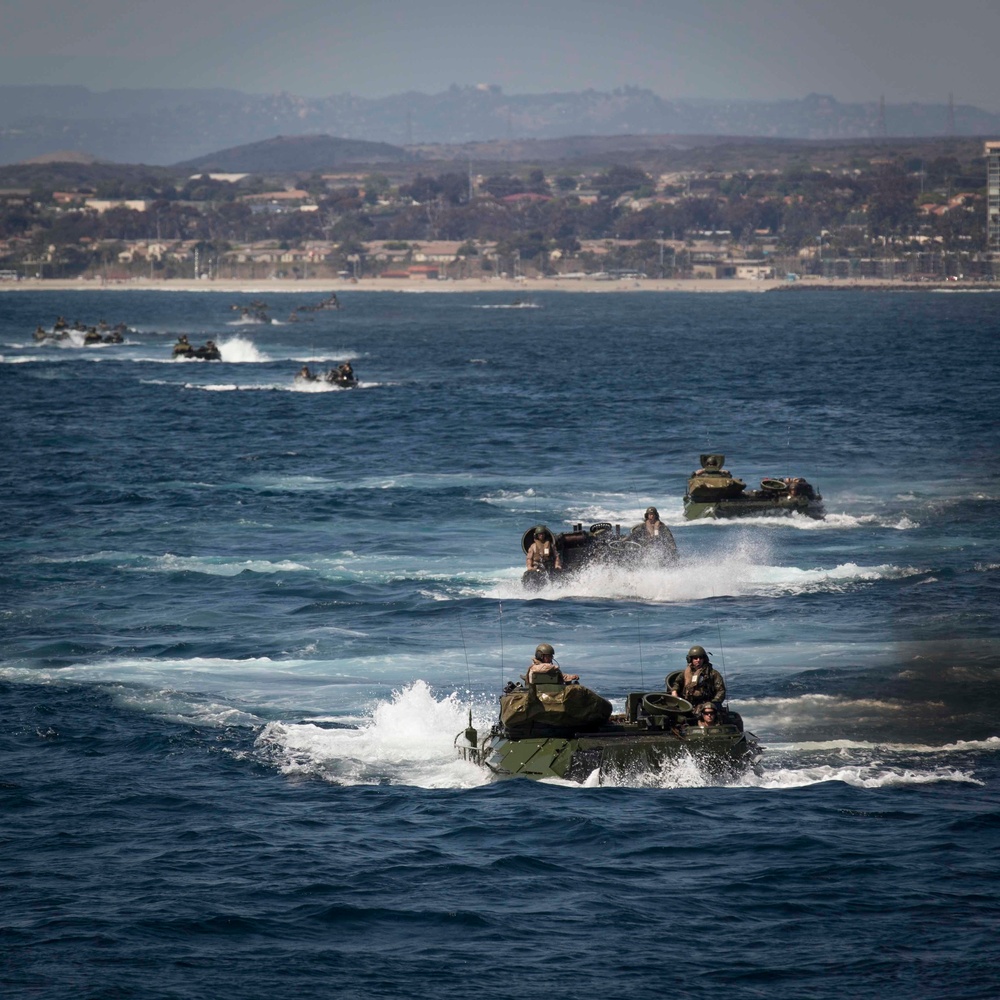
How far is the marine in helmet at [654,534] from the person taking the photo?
142 ft

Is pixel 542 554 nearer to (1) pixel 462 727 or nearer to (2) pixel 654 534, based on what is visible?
(2) pixel 654 534

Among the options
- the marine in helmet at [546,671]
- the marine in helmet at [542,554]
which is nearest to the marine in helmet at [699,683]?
the marine in helmet at [546,671]

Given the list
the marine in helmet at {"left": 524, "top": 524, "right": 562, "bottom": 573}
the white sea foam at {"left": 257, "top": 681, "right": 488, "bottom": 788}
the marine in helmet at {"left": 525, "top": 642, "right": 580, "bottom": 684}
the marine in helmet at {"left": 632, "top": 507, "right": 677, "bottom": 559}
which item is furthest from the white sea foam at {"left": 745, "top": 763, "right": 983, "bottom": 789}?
the marine in helmet at {"left": 632, "top": 507, "right": 677, "bottom": 559}

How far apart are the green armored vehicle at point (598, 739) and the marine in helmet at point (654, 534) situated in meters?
15.2

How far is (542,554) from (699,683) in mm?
14476

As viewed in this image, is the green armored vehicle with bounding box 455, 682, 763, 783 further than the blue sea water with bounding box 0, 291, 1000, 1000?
Yes

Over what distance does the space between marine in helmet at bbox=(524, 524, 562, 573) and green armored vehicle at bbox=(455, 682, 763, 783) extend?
46.8ft

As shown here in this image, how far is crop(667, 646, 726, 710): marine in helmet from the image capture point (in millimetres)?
28266

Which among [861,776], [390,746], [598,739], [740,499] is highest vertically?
[740,499]

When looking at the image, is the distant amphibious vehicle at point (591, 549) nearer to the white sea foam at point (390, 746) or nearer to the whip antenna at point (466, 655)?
the whip antenna at point (466, 655)

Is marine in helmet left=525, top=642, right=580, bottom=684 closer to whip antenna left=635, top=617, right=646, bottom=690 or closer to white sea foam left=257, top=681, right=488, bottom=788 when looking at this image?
white sea foam left=257, top=681, right=488, bottom=788

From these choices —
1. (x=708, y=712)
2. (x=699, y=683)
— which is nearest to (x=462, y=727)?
(x=699, y=683)

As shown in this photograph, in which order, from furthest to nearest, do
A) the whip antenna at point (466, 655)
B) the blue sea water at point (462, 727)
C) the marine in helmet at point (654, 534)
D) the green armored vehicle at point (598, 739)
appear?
the marine in helmet at point (654, 534), the whip antenna at point (466, 655), the green armored vehicle at point (598, 739), the blue sea water at point (462, 727)

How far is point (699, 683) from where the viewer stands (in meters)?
28.3
